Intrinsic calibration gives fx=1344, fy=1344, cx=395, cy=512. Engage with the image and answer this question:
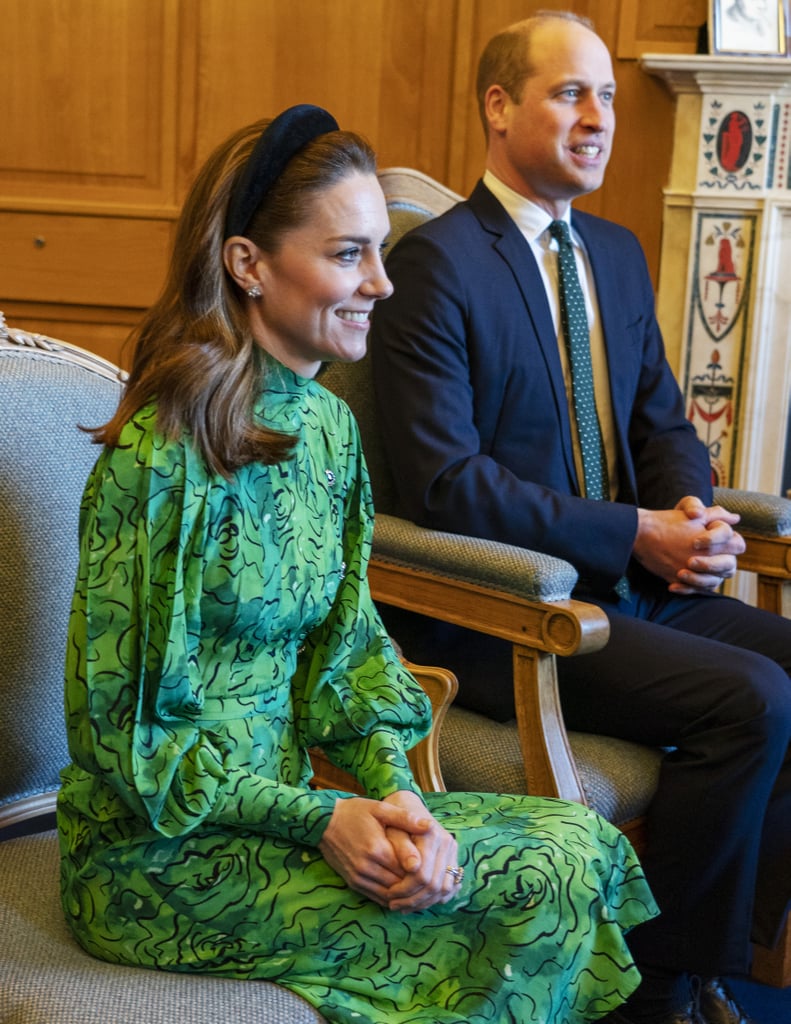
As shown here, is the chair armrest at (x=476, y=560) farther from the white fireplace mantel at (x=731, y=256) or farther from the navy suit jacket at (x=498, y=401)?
the white fireplace mantel at (x=731, y=256)

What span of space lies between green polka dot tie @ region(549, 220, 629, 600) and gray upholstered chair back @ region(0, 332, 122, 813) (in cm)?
95

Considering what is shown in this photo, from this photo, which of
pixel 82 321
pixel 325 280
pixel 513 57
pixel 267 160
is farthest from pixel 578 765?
pixel 82 321

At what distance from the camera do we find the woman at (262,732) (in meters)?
1.23

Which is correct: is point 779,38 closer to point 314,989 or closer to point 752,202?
point 752,202

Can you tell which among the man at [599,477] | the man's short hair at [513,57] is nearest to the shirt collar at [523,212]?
the man at [599,477]

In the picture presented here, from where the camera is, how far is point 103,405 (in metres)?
1.62

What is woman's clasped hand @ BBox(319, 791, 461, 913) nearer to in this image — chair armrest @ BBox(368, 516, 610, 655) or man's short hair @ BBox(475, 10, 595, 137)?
chair armrest @ BBox(368, 516, 610, 655)

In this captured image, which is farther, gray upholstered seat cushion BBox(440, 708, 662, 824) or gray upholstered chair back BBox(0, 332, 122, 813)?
gray upholstered seat cushion BBox(440, 708, 662, 824)

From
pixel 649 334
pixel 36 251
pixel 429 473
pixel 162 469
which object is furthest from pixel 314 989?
pixel 36 251

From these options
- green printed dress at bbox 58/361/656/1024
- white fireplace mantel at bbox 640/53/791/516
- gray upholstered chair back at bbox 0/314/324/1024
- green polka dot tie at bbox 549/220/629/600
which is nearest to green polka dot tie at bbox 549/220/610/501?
green polka dot tie at bbox 549/220/629/600

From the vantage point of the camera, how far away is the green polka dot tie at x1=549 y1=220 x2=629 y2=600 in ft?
7.41

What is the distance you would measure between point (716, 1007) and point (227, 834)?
1.01 m

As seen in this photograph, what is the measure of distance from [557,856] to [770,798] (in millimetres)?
810

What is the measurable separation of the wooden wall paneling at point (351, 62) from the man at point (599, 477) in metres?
1.26
